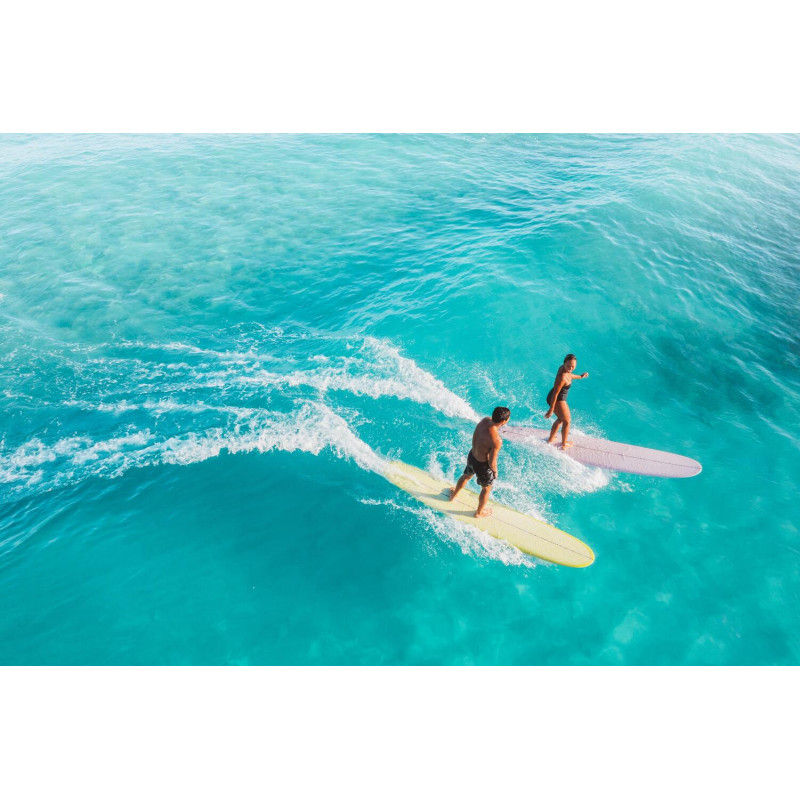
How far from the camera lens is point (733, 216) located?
22.7 m

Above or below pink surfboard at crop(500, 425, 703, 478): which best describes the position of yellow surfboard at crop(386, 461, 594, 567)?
below

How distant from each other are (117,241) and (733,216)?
30168 millimetres

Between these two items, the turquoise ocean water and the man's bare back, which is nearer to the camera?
the man's bare back

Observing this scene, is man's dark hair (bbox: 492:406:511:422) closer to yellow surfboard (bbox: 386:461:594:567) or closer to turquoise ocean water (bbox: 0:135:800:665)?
yellow surfboard (bbox: 386:461:594:567)

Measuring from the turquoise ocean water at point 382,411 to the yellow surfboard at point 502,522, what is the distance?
34cm

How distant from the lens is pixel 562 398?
11375mm

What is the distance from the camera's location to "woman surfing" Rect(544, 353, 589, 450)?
10.9 metres

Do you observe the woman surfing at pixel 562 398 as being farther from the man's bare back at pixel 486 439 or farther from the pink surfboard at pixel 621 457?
the man's bare back at pixel 486 439

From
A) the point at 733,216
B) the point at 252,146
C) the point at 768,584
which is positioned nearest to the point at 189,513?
the point at 768,584

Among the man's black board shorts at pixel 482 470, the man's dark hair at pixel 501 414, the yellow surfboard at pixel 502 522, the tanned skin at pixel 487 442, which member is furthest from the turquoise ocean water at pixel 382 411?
the man's dark hair at pixel 501 414

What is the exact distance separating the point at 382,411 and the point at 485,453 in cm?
472

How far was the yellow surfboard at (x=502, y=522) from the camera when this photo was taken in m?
9.83

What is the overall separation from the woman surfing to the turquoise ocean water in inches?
32.2

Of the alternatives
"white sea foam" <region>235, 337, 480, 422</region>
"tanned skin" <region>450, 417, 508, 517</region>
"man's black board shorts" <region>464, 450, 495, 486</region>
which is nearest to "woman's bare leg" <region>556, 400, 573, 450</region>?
"white sea foam" <region>235, 337, 480, 422</region>
